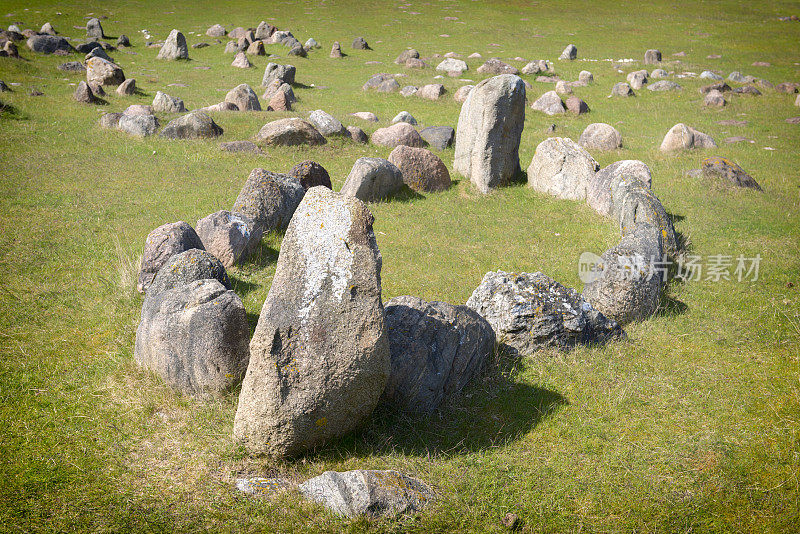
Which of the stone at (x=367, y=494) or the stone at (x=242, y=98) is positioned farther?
the stone at (x=242, y=98)

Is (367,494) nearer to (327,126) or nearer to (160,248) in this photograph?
(160,248)

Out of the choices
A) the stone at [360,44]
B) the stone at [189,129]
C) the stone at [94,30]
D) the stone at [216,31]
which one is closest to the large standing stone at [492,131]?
the stone at [189,129]

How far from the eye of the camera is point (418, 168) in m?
14.3

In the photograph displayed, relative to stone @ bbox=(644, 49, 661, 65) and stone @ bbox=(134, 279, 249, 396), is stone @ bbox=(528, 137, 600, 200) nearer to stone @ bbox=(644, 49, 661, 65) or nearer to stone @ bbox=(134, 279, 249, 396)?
stone @ bbox=(134, 279, 249, 396)

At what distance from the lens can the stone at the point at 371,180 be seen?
1302cm

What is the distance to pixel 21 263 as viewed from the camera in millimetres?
9547

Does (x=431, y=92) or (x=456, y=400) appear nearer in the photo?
(x=456, y=400)

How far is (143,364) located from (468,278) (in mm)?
5528

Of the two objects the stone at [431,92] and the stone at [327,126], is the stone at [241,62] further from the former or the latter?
the stone at [327,126]

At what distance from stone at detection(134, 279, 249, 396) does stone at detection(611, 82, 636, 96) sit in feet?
82.9

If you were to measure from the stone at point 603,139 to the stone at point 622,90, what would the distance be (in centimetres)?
908

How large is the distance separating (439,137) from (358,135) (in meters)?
2.60

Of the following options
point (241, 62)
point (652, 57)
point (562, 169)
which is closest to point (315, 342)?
point (562, 169)

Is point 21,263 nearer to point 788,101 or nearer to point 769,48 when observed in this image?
point 788,101
